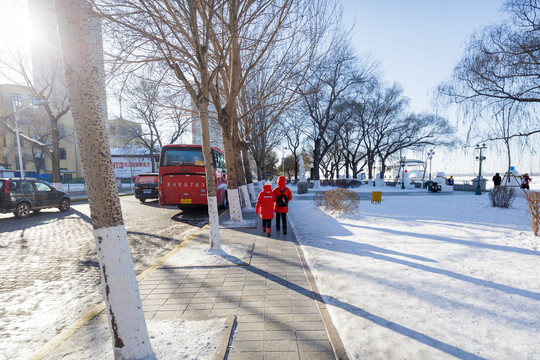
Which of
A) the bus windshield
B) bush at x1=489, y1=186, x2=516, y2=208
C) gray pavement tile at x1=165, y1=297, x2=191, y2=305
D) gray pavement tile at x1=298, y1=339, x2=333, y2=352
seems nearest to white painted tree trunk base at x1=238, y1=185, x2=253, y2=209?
the bus windshield

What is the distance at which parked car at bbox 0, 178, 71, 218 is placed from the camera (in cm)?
991

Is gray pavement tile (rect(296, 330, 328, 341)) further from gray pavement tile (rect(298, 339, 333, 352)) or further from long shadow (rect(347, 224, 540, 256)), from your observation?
long shadow (rect(347, 224, 540, 256))

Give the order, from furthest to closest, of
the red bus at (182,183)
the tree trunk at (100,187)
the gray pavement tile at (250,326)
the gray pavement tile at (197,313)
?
the red bus at (182,183), the gray pavement tile at (197,313), the gray pavement tile at (250,326), the tree trunk at (100,187)

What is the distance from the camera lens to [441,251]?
5418 millimetres

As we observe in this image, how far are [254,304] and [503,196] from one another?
13.5 m

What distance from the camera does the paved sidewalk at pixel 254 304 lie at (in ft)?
8.20

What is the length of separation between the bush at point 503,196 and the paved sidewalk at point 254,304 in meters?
11.7

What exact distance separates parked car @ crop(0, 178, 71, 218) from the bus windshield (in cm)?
568

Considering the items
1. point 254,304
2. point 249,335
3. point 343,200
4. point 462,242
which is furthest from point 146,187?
point 462,242

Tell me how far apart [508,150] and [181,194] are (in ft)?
54.4

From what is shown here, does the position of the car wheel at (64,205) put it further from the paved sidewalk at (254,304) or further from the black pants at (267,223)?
the black pants at (267,223)

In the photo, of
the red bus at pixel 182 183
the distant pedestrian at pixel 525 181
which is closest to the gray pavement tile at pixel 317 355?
the red bus at pixel 182 183

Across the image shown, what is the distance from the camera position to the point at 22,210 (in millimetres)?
10438

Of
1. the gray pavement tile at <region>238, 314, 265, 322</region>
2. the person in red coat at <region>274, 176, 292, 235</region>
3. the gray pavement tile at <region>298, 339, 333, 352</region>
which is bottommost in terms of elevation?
the gray pavement tile at <region>298, 339, 333, 352</region>
